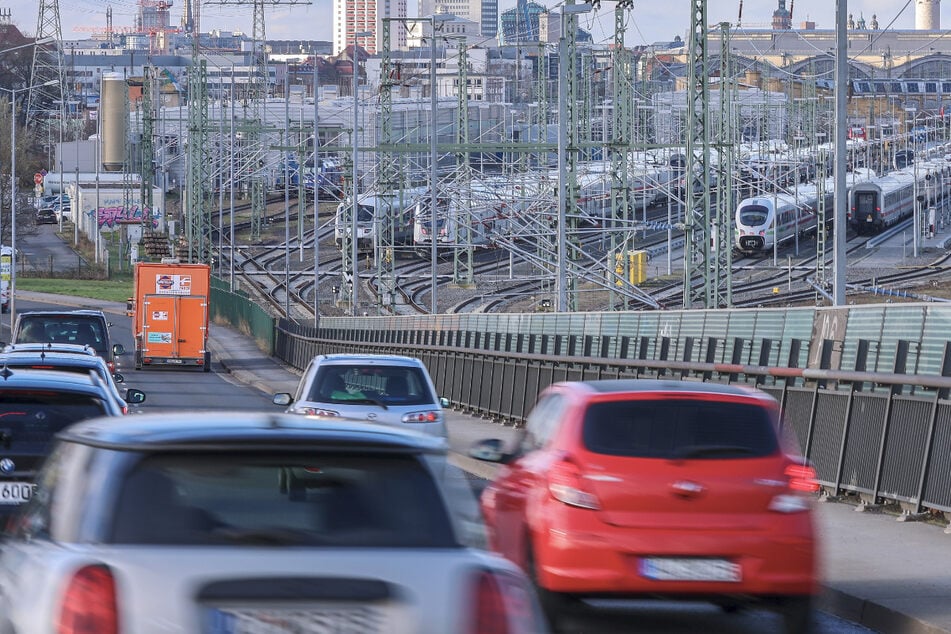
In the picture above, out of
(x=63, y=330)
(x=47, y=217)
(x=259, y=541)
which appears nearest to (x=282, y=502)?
(x=259, y=541)

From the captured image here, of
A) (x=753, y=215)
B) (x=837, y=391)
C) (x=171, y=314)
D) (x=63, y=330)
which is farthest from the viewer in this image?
(x=753, y=215)

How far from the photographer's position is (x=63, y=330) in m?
34.5

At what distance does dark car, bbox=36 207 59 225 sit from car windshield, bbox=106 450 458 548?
138733mm

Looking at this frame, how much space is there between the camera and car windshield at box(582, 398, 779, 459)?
9.63 m

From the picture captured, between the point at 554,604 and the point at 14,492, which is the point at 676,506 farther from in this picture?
the point at 14,492

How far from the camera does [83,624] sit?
498 cm

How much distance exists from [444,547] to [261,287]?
83.8 m

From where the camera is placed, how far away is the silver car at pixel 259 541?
5.04m

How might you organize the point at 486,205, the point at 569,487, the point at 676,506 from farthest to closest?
the point at 486,205 < the point at 569,487 < the point at 676,506

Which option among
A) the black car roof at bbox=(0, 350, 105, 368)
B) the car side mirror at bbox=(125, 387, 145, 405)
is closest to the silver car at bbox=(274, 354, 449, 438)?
the car side mirror at bbox=(125, 387, 145, 405)

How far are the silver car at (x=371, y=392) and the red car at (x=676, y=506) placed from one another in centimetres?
781

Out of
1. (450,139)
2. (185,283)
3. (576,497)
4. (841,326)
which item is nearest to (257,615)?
(576,497)

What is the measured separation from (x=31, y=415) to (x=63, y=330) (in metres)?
23.4

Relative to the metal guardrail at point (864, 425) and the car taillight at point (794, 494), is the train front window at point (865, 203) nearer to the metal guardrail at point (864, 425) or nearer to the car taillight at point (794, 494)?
the metal guardrail at point (864, 425)
